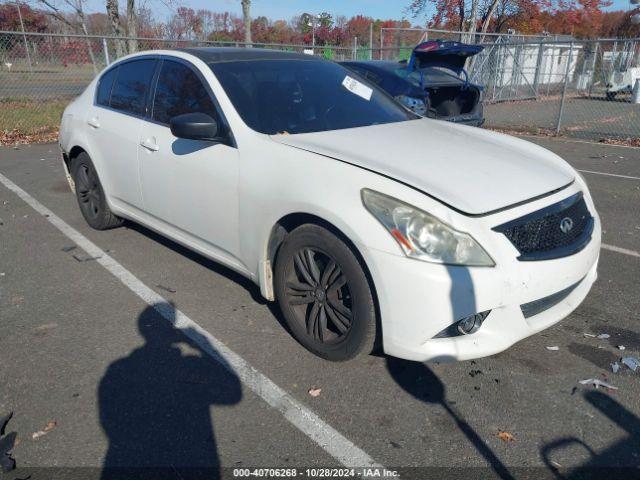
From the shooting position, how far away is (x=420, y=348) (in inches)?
96.7

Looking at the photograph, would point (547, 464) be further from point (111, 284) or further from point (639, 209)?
point (639, 209)

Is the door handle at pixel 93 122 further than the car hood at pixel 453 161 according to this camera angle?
Yes

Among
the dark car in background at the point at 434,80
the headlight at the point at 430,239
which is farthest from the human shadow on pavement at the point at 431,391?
the dark car in background at the point at 434,80

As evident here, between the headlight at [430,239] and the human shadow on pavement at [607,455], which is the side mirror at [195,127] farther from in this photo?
the human shadow on pavement at [607,455]

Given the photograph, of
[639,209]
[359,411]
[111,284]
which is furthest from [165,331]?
[639,209]

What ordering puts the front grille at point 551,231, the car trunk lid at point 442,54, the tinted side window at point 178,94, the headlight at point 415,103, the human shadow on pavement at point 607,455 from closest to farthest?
the human shadow on pavement at point 607,455, the front grille at point 551,231, the tinted side window at point 178,94, the car trunk lid at point 442,54, the headlight at point 415,103

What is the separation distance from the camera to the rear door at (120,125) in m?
4.05

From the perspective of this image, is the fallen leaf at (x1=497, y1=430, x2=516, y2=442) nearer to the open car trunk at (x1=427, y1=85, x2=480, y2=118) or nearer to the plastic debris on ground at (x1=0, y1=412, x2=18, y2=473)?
the plastic debris on ground at (x1=0, y1=412, x2=18, y2=473)

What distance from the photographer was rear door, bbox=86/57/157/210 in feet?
13.3

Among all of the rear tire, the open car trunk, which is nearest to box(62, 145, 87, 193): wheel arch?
the rear tire

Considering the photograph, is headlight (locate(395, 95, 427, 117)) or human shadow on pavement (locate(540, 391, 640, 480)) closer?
human shadow on pavement (locate(540, 391, 640, 480))

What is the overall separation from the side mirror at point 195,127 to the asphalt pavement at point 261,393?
1.19m

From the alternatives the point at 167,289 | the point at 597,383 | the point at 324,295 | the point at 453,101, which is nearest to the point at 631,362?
the point at 597,383

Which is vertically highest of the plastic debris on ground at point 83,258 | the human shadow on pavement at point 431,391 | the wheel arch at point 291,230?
the wheel arch at point 291,230
